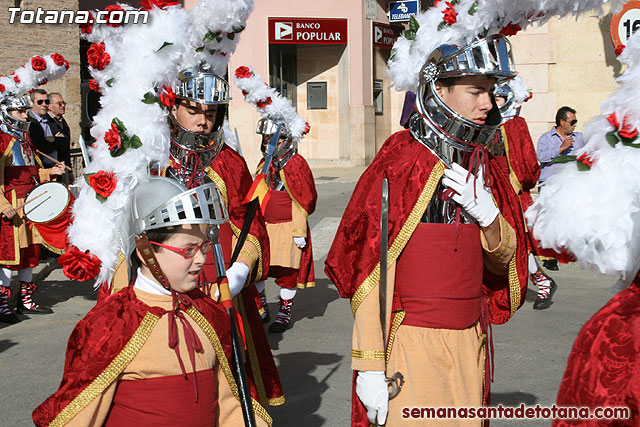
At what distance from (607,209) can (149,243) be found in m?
1.51

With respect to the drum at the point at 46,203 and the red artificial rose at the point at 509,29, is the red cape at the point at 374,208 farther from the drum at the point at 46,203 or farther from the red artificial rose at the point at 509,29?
the drum at the point at 46,203

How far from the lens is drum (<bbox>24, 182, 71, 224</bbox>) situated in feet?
25.5

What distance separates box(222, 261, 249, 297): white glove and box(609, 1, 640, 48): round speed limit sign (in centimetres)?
818

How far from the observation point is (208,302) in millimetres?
2990

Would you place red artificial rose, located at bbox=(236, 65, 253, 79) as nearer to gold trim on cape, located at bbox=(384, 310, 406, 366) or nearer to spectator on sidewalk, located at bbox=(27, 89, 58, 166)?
spectator on sidewalk, located at bbox=(27, 89, 58, 166)

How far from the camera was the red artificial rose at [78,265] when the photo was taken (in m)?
3.10

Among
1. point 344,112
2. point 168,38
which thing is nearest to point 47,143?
point 168,38

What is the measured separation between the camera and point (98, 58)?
3725mm

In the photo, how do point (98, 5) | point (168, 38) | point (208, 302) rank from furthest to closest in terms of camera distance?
point (98, 5), point (168, 38), point (208, 302)

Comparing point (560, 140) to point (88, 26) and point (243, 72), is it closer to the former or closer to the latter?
point (243, 72)

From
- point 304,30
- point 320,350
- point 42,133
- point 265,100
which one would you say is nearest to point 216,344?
point 320,350

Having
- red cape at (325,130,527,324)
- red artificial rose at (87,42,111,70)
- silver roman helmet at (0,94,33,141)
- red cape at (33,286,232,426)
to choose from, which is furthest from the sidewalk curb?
red cape at (33,286,232,426)

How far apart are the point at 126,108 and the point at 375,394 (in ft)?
5.50

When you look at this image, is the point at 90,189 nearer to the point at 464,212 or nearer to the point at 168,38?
the point at 168,38
